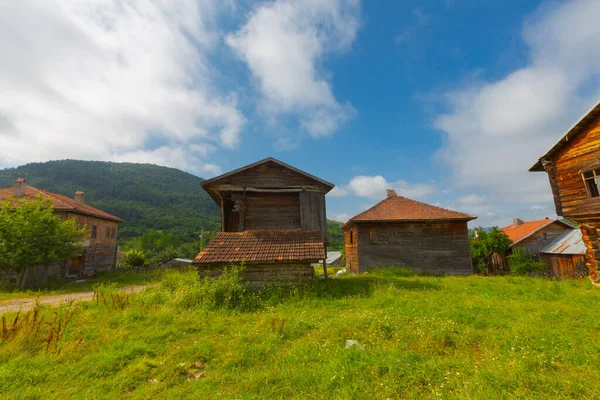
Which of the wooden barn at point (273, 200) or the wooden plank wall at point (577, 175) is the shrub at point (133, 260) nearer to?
the wooden barn at point (273, 200)

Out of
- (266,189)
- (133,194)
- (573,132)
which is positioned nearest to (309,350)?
(266,189)

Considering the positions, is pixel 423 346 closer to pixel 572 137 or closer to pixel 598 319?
pixel 598 319

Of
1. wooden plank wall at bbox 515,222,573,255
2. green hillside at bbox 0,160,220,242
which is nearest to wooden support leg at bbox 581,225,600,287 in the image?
wooden plank wall at bbox 515,222,573,255

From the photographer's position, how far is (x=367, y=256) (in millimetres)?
18094

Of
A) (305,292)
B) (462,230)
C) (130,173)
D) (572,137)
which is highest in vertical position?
(130,173)

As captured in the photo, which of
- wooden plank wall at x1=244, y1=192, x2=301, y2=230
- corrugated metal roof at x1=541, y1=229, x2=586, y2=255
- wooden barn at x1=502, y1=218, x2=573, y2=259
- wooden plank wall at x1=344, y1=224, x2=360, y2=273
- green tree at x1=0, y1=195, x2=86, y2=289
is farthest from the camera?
wooden barn at x1=502, y1=218, x2=573, y2=259

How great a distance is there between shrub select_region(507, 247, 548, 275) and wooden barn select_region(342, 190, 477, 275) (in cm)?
925

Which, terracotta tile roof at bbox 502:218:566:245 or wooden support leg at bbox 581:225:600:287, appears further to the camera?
terracotta tile roof at bbox 502:218:566:245

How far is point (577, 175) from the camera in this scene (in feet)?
39.8

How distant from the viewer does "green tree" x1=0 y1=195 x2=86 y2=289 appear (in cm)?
1406

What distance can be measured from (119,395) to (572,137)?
65.5 feet

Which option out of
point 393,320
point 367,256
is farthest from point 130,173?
point 393,320

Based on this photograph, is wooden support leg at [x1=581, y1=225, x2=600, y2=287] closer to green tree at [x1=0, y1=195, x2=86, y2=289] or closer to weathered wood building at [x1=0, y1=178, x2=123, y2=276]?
green tree at [x1=0, y1=195, x2=86, y2=289]

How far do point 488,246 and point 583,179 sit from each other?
1608 cm
